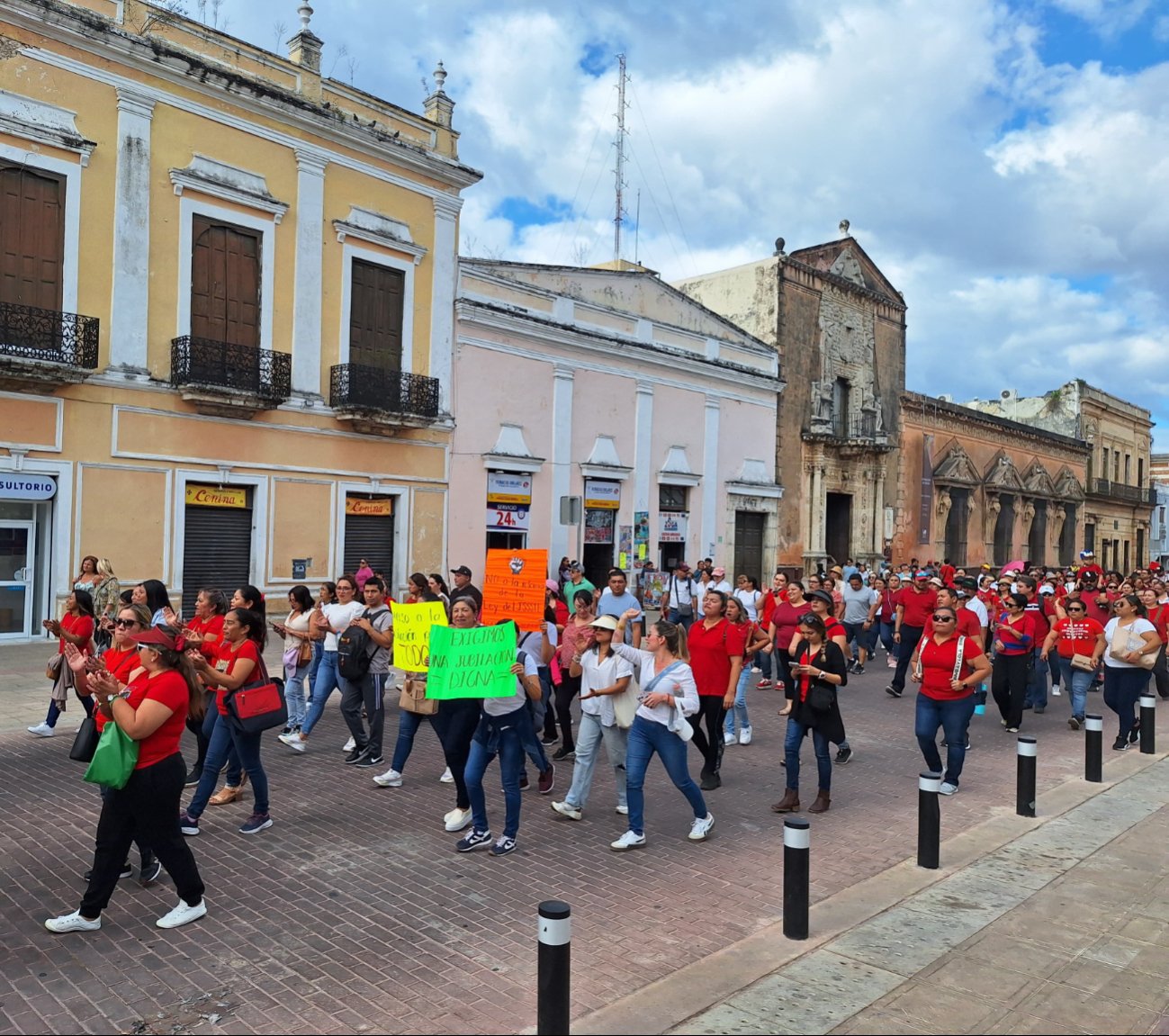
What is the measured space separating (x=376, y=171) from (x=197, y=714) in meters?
16.3

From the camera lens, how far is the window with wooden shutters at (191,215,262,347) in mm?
16922

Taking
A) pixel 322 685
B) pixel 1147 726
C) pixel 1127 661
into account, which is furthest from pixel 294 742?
pixel 1147 726

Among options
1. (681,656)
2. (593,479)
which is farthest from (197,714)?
(593,479)

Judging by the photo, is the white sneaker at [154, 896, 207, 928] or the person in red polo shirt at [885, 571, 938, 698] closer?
the white sneaker at [154, 896, 207, 928]

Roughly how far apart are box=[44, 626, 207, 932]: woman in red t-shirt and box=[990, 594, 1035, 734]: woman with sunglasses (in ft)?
30.1

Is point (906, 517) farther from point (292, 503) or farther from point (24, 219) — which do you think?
point (24, 219)

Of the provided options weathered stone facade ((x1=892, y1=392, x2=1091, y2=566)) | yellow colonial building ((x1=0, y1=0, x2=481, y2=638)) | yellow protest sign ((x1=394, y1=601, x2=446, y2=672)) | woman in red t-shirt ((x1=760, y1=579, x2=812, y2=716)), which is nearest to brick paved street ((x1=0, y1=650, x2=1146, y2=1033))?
yellow protest sign ((x1=394, y1=601, x2=446, y2=672))

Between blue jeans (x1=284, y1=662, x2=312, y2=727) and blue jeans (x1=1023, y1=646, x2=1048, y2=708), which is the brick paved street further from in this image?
blue jeans (x1=1023, y1=646, x2=1048, y2=708)

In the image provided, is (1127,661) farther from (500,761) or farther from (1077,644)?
(500,761)

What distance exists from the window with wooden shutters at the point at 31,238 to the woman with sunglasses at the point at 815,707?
13.4 meters

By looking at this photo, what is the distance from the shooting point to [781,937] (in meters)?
5.12

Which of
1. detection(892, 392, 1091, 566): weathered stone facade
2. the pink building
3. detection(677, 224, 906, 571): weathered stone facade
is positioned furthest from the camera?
detection(892, 392, 1091, 566): weathered stone facade

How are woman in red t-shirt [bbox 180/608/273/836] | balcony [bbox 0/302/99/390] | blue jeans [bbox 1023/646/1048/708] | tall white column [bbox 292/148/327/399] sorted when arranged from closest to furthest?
woman in red t-shirt [bbox 180/608/273/836], blue jeans [bbox 1023/646/1048/708], balcony [bbox 0/302/99/390], tall white column [bbox 292/148/327/399]

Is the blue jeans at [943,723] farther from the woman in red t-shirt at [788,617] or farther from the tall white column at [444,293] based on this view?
the tall white column at [444,293]
